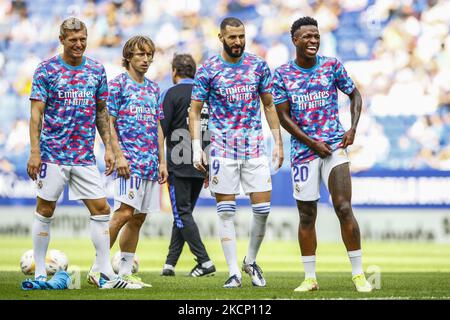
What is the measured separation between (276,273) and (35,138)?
418 cm

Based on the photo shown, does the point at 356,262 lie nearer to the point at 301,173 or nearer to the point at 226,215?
the point at 301,173

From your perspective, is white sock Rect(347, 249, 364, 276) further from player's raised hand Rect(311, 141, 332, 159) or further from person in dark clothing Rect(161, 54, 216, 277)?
person in dark clothing Rect(161, 54, 216, 277)

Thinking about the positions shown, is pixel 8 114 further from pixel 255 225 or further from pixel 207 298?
pixel 207 298

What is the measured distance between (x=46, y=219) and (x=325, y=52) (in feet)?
40.8

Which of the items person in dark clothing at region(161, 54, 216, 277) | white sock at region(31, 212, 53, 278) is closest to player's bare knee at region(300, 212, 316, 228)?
white sock at region(31, 212, 53, 278)

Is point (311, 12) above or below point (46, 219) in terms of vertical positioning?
above

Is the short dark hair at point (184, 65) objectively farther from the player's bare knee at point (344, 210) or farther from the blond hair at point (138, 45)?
the player's bare knee at point (344, 210)

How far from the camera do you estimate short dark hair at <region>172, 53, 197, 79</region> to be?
11.3 metres

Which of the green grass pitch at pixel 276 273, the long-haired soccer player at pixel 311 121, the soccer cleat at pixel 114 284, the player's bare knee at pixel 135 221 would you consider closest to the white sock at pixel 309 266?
the long-haired soccer player at pixel 311 121

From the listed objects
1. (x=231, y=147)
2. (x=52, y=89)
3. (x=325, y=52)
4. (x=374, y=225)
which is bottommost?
(x=374, y=225)

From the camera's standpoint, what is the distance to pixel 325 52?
20.0 m

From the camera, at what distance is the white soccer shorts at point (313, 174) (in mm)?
8359
